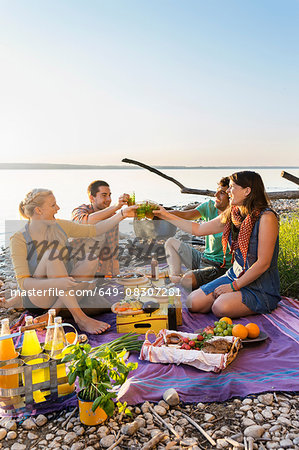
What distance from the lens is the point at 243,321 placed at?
13.1 ft

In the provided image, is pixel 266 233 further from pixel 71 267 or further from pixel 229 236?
pixel 71 267

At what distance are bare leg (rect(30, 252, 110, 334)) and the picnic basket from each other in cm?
82

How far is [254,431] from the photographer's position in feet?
7.72

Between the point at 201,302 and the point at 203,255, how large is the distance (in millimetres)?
1218

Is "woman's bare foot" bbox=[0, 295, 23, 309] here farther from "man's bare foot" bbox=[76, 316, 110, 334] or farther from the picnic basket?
the picnic basket

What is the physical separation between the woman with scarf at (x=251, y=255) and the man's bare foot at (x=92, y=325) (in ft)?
4.00

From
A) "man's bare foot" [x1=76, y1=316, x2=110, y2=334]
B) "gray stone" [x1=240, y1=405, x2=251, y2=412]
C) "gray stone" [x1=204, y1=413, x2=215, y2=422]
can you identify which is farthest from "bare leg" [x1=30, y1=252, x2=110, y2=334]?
"gray stone" [x1=240, y1=405, x2=251, y2=412]

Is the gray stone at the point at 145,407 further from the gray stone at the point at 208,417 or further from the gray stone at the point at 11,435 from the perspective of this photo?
the gray stone at the point at 11,435

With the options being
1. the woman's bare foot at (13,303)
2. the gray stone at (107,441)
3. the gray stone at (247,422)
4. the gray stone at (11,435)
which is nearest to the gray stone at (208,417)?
the gray stone at (247,422)

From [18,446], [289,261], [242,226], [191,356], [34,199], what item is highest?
[34,199]

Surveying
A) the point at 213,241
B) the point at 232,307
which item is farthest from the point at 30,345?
the point at 213,241

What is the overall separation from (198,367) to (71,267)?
2.00 metres

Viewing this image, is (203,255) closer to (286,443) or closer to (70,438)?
(286,443)

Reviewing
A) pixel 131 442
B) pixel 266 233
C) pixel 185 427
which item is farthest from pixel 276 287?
pixel 131 442
